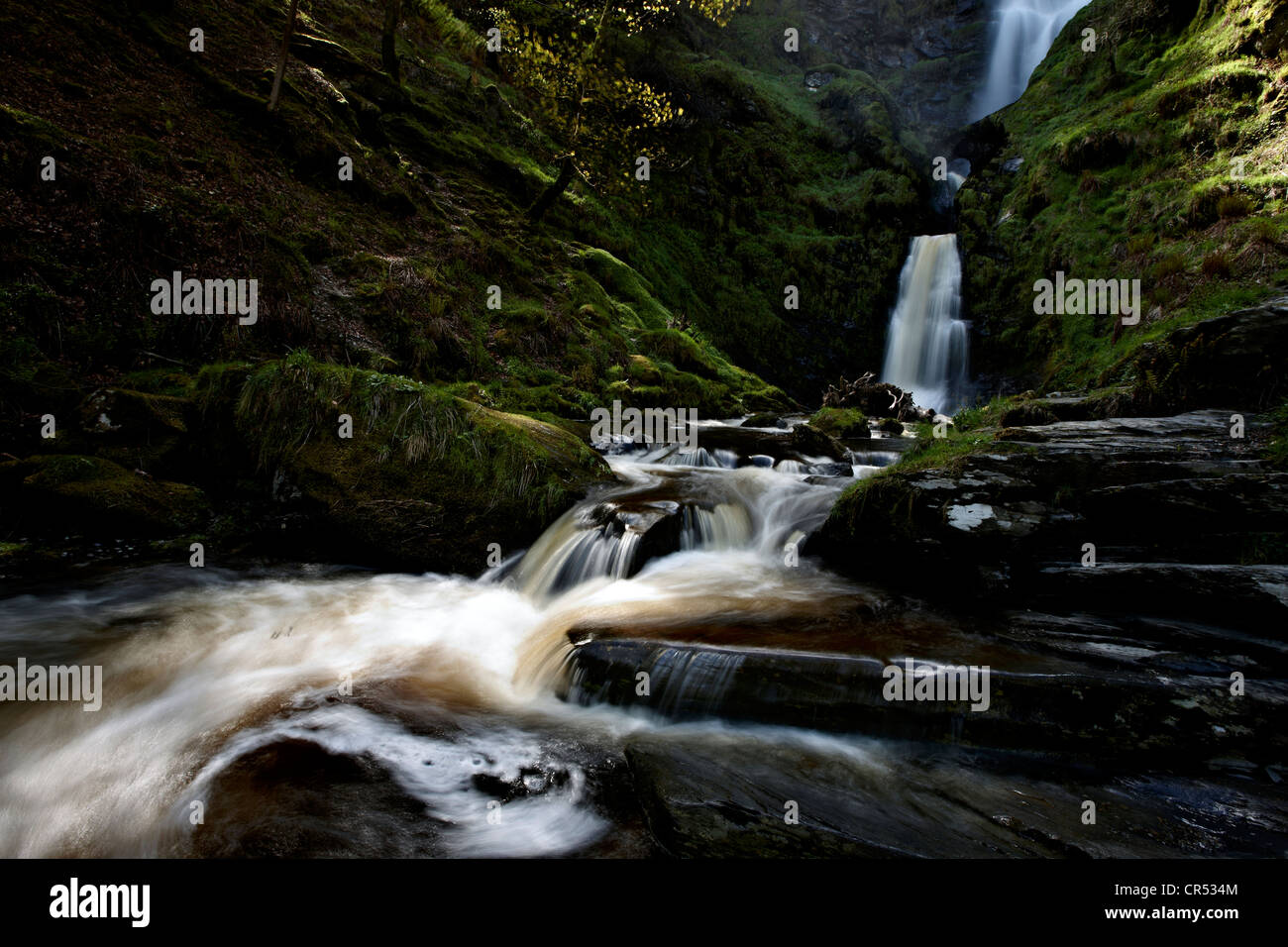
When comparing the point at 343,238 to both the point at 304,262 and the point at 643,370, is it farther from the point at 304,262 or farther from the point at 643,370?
the point at 643,370

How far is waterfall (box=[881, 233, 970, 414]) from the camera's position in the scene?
21188 millimetres

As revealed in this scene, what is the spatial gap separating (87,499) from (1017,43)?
227 ft

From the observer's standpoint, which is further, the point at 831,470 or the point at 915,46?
the point at 915,46

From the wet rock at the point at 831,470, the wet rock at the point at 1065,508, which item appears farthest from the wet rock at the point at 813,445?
the wet rock at the point at 1065,508

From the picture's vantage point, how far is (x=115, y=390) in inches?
221

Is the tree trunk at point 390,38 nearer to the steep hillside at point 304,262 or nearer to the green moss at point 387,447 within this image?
the steep hillside at point 304,262

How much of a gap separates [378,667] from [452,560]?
176 centimetres

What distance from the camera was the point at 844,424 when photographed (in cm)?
1292

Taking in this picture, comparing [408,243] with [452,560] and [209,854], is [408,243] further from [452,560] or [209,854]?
[209,854]

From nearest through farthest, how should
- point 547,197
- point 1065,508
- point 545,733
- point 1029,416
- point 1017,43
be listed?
point 545,733
point 1065,508
point 1029,416
point 547,197
point 1017,43

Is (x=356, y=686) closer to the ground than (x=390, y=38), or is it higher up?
closer to the ground

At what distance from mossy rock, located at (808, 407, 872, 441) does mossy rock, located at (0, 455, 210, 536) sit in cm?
1134

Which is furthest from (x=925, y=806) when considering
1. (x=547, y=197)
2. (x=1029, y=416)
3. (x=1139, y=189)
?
(x=1139, y=189)

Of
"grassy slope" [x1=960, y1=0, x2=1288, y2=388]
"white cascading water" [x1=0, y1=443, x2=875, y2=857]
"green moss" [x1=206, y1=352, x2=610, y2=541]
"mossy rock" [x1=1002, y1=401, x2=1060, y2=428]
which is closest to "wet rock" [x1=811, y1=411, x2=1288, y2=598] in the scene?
"white cascading water" [x1=0, y1=443, x2=875, y2=857]
